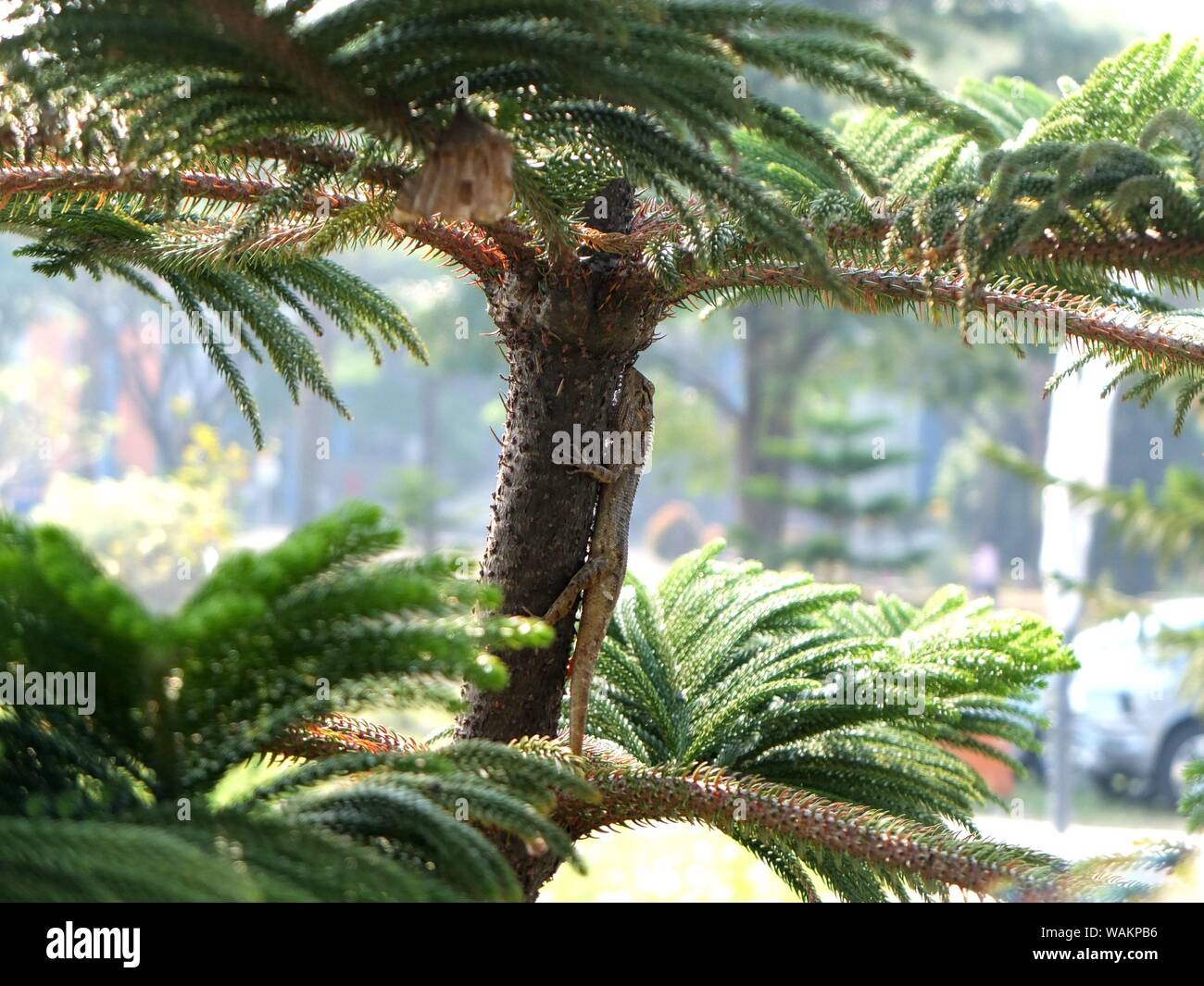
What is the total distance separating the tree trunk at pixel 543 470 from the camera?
1.14 m

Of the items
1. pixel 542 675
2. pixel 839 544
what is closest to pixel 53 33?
pixel 542 675

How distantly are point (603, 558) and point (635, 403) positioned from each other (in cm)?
19

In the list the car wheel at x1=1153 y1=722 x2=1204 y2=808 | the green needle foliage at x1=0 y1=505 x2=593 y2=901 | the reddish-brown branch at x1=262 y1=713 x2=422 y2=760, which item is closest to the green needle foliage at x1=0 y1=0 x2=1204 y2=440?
the green needle foliage at x1=0 y1=505 x2=593 y2=901

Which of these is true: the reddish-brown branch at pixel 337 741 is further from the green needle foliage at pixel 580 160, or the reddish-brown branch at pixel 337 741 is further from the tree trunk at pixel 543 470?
the green needle foliage at pixel 580 160

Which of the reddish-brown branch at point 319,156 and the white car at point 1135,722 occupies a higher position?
the reddish-brown branch at point 319,156

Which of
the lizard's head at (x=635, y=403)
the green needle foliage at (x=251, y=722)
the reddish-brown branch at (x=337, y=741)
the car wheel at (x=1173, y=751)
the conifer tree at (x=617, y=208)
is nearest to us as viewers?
the green needle foliage at (x=251, y=722)

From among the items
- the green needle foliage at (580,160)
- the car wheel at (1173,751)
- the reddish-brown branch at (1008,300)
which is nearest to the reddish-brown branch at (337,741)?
the green needle foliage at (580,160)

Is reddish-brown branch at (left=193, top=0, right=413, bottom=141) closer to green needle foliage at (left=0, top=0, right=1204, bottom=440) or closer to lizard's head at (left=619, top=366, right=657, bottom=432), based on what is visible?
green needle foliage at (left=0, top=0, right=1204, bottom=440)

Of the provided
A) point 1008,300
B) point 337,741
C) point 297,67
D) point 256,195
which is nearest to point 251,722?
point 337,741

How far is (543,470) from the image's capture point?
3.88 ft

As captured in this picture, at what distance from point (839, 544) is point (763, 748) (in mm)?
8101

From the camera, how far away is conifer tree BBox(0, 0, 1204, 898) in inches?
30.1

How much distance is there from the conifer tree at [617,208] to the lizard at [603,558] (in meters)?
0.02

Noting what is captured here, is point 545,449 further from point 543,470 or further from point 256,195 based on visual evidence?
point 256,195
